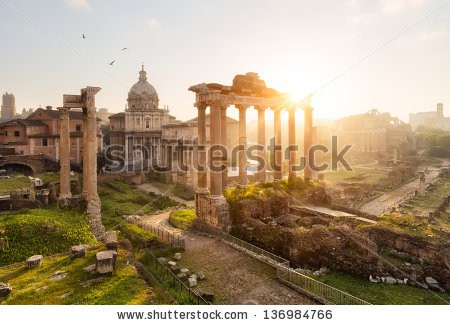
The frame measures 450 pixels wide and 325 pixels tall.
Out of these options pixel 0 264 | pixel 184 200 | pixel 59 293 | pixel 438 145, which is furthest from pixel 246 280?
pixel 438 145

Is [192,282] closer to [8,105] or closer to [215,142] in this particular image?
[215,142]

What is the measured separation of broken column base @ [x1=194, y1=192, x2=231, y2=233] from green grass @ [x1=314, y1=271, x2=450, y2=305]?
282 inches

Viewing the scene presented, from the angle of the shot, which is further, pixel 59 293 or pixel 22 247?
pixel 22 247

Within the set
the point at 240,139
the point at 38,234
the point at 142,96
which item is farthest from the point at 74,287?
the point at 142,96

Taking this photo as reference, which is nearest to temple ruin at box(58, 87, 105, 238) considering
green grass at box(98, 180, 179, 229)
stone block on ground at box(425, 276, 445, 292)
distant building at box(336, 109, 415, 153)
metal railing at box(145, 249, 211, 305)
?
green grass at box(98, 180, 179, 229)

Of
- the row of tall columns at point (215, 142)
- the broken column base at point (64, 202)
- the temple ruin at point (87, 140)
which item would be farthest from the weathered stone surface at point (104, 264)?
the broken column base at point (64, 202)

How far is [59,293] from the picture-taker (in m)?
9.86

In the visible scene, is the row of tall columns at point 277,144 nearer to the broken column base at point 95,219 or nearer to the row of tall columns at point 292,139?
the row of tall columns at point 292,139

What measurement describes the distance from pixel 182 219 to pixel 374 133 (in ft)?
322

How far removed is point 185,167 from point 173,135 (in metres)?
10.4

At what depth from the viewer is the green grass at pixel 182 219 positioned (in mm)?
20370

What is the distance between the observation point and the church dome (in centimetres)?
6195

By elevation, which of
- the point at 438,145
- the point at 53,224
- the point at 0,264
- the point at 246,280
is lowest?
the point at 246,280

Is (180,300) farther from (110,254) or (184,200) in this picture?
(184,200)
